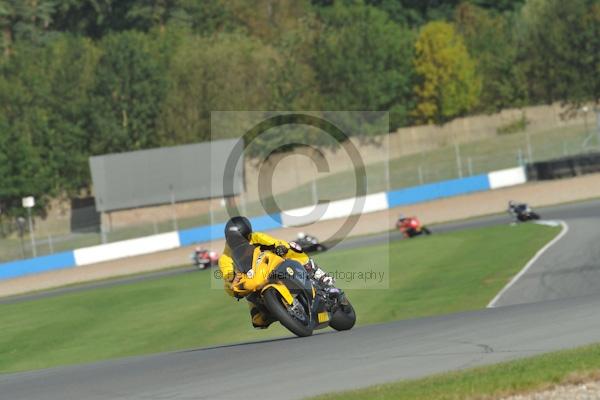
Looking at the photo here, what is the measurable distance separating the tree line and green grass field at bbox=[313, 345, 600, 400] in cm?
6610

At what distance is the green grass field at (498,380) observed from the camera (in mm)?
9484

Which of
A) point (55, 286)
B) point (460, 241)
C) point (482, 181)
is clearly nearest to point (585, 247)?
point (460, 241)

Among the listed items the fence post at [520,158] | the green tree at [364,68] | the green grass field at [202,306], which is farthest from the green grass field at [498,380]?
the green tree at [364,68]

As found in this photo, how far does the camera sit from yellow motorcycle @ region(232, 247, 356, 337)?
14.7 m

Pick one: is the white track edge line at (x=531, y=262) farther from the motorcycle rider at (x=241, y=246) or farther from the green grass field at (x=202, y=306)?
the motorcycle rider at (x=241, y=246)

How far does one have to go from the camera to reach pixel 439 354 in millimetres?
11992

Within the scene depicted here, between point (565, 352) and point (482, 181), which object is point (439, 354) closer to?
point (565, 352)

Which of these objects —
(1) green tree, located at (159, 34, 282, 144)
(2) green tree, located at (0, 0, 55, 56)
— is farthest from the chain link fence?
(2) green tree, located at (0, 0, 55, 56)

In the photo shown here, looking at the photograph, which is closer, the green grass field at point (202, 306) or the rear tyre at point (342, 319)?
the rear tyre at point (342, 319)

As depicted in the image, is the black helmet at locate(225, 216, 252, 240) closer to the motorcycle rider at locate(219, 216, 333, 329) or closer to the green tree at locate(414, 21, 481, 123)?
the motorcycle rider at locate(219, 216, 333, 329)

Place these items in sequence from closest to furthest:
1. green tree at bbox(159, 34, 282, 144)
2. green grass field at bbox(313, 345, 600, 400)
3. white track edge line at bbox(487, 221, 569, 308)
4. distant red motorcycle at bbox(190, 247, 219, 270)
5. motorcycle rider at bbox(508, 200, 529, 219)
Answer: green grass field at bbox(313, 345, 600, 400) < white track edge line at bbox(487, 221, 569, 308) < motorcycle rider at bbox(508, 200, 529, 219) < distant red motorcycle at bbox(190, 247, 219, 270) < green tree at bbox(159, 34, 282, 144)

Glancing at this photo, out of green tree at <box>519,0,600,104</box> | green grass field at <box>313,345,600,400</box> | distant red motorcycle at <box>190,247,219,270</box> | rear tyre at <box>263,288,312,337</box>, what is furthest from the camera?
green tree at <box>519,0,600,104</box>

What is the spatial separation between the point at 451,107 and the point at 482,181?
30.8 metres

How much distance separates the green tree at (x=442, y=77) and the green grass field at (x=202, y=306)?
5255 cm
